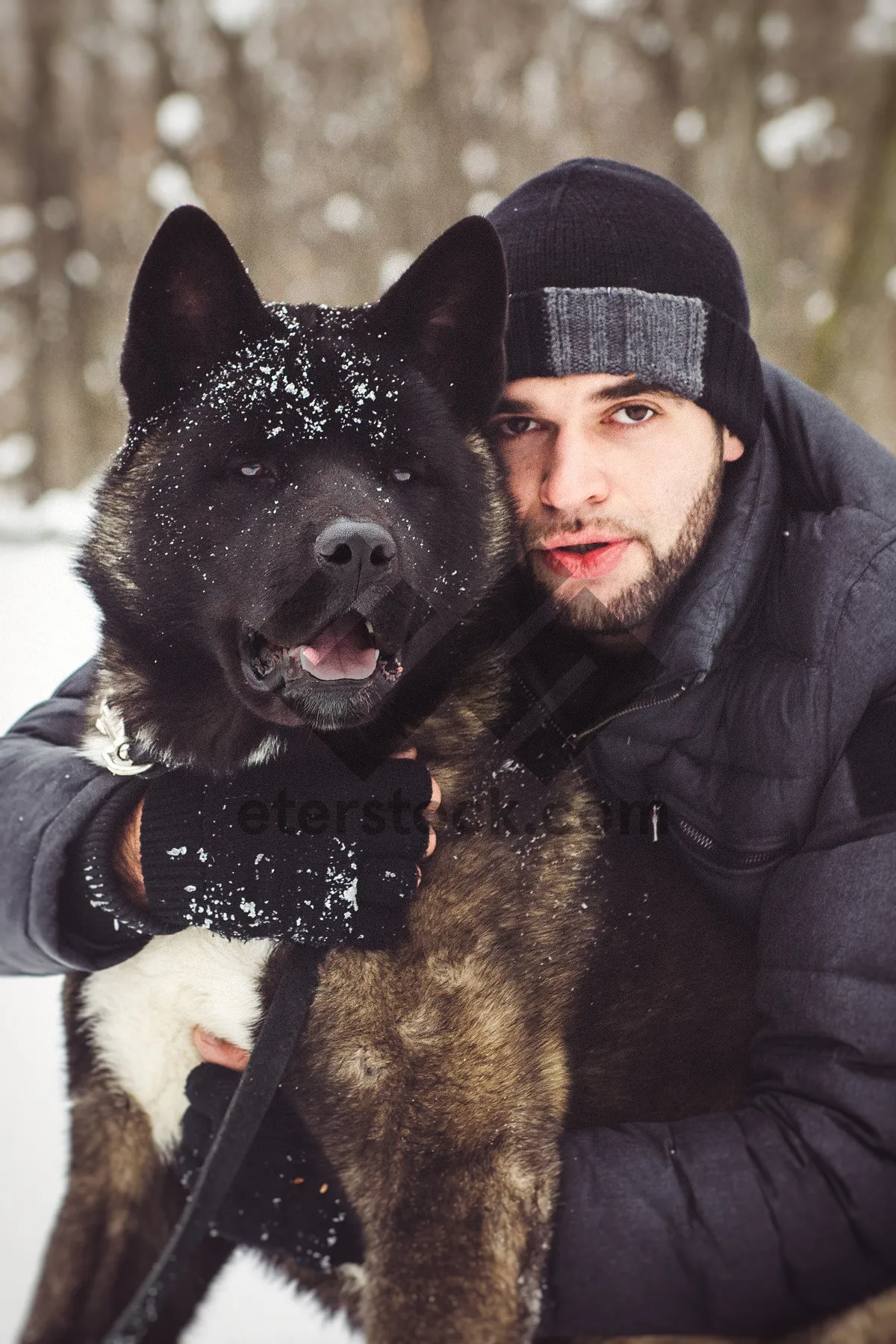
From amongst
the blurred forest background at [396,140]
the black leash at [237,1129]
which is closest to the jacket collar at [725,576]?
the black leash at [237,1129]

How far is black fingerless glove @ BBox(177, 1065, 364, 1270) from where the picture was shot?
1446 mm

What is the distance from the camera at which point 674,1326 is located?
1346 millimetres

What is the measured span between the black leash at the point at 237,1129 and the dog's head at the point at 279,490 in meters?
0.39

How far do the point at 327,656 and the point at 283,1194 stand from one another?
33.0 inches

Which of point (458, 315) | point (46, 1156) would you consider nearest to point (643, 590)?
point (458, 315)

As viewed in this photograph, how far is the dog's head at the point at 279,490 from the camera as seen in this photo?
1.44 meters

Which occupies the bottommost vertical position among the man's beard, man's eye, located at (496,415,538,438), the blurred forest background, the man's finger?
the man's finger

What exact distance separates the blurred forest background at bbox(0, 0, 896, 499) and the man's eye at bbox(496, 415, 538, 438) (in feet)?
9.40

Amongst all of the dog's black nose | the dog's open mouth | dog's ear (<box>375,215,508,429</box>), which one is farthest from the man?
the dog's black nose

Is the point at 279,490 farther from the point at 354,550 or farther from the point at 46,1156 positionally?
the point at 46,1156

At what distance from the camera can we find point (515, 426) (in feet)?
6.15

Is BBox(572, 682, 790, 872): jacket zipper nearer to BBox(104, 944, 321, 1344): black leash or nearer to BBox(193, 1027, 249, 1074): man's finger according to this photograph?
BBox(104, 944, 321, 1344): black leash

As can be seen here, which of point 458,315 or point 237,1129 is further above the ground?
point 458,315

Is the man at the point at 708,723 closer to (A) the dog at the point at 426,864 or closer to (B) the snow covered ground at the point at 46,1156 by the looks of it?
(A) the dog at the point at 426,864
